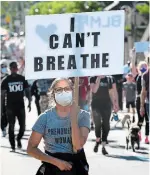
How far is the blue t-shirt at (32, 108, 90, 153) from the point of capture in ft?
18.2

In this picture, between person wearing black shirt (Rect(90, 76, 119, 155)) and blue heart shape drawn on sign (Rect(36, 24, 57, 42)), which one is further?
person wearing black shirt (Rect(90, 76, 119, 155))

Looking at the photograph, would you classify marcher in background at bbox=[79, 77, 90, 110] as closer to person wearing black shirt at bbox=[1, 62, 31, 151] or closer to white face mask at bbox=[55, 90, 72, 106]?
person wearing black shirt at bbox=[1, 62, 31, 151]

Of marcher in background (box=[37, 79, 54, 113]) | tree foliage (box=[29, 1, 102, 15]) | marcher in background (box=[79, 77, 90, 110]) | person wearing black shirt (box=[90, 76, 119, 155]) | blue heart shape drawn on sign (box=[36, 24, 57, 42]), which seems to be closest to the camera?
blue heart shape drawn on sign (box=[36, 24, 57, 42])

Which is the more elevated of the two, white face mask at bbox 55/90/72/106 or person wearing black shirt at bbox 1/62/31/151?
white face mask at bbox 55/90/72/106

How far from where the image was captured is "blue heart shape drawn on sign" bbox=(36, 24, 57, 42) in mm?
6422

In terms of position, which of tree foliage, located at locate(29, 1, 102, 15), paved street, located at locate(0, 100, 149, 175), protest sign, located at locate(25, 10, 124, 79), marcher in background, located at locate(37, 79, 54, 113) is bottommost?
paved street, located at locate(0, 100, 149, 175)

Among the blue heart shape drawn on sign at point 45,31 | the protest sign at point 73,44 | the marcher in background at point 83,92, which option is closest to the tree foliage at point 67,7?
the marcher in background at point 83,92

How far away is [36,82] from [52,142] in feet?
30.7

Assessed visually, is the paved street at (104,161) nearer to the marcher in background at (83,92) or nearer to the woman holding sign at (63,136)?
the marcher in background at (83,92)

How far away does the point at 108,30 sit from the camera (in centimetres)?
688

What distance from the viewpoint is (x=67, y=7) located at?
50.4 m

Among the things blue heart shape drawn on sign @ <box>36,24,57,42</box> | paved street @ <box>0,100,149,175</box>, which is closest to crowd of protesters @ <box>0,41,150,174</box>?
paved street @ <box>0,100,149,175</box>

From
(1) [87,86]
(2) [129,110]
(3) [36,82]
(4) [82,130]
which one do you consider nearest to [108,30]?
(4) [82,130]

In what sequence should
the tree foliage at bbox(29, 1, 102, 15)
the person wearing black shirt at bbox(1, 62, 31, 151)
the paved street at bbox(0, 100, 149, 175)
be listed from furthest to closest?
the tree foliage at bbox(29, 1, 102, 15) < the person wearing black shirt at bbox(1, 62, 31, 151) < the paved street at bbox(0, 100, 149, 175)
